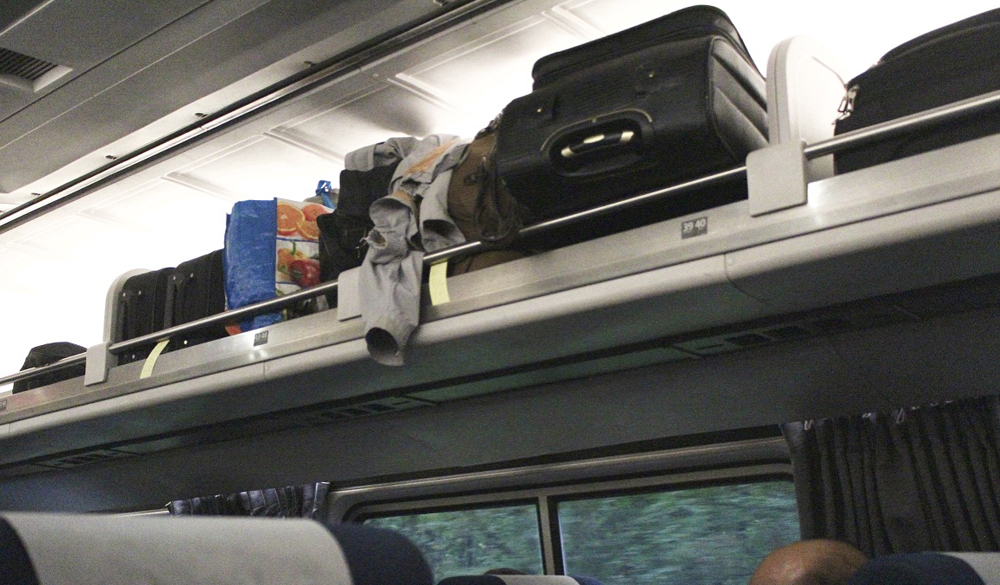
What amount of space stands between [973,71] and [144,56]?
7.91 ft

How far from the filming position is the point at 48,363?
469 centimetres

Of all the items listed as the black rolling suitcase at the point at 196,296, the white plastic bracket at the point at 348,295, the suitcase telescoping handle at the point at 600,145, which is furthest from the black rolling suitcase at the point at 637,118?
the black rolling suitcase at the point at 196,296

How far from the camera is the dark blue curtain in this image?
3143mm

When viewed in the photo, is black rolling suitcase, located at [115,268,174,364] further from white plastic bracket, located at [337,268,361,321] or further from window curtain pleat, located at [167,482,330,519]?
window curtain pleat, located at [167,482,330,519]

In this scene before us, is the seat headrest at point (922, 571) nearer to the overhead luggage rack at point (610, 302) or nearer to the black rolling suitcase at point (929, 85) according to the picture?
the overhead luggage rack at point (610, 302)

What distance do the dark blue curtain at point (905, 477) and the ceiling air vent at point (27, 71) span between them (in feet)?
9.23

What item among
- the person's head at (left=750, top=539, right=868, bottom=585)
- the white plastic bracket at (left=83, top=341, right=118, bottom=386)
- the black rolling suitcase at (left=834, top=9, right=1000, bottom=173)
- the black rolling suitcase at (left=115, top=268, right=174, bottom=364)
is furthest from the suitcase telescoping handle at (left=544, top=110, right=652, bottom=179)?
the white plastic bracket at (left=83, top=341, right=118, bottom=386)

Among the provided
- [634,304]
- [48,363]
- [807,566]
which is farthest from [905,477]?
[48,363]

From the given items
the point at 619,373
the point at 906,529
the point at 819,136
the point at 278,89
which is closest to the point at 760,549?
the point at 906,529

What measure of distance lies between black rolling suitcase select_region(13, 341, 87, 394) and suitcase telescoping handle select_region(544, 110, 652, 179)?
9.24ft

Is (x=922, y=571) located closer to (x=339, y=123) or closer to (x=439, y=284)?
(x=439, y=284)

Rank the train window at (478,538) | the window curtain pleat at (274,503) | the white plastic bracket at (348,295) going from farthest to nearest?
the window curtain pleat at (274,503)
the train window at (478,538)
the white plastic bracket at (348,295)

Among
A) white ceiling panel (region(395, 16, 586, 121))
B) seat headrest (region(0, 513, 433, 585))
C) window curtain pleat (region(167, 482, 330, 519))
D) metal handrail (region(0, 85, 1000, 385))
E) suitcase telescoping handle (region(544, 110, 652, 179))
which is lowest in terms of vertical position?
seat headrest (region(0, 513, 433, 585))

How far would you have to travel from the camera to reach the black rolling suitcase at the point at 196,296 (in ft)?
12.1
